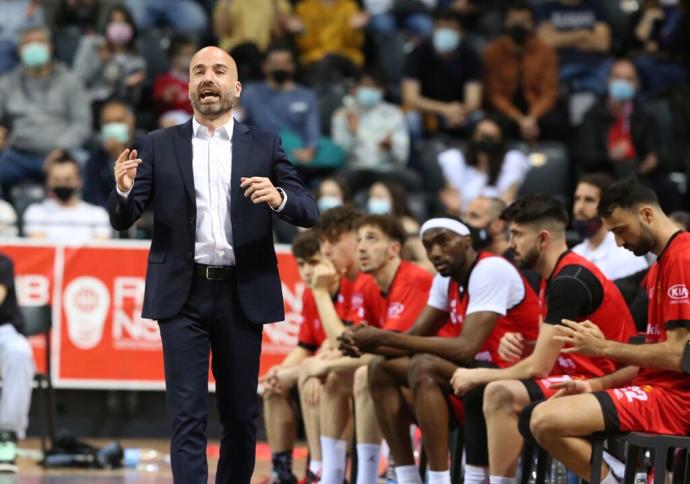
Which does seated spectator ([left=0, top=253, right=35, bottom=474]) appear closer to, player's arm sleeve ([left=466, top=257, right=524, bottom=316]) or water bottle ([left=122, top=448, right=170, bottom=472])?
water bottle ([left=122, top=448, right=170, bottom=472])

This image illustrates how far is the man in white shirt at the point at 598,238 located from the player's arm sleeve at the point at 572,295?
2094 millimetres

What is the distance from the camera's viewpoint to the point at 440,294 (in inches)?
303

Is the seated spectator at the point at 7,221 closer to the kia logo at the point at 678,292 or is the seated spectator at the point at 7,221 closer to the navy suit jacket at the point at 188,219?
the navy suit jacket at the point at 188,219

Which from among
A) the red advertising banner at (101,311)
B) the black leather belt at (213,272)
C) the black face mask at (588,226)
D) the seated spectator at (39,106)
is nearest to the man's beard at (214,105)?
the black leather belt at (213,272)

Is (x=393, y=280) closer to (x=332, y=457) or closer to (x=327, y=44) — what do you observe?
(x=332, y=457)

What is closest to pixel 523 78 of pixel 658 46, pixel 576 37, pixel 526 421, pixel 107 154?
pixel 576 37

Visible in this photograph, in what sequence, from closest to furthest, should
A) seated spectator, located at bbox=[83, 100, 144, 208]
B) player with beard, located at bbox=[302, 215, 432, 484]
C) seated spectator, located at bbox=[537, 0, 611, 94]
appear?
player with beard, located at bbox=[302, 215, 432, 484] < seated spectator, located at bbox=[83, 100, 144, 208] < seated spectator, located at bbox=[537, 0, 611, 94]

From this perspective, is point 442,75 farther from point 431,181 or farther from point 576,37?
point 576,37

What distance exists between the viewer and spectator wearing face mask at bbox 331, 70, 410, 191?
43.9ft

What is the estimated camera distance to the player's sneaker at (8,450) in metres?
9.50

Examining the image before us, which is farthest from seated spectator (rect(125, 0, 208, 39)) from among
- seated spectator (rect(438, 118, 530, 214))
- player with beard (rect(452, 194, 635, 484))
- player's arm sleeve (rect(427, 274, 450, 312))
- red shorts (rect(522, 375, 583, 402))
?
red shorts (rect(522, 375, 583, 402))

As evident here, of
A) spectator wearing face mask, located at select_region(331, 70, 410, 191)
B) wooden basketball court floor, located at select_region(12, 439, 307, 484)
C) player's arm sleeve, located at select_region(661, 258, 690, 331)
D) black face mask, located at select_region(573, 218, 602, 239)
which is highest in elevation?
spectator wearing face mask, located at select_region(331, 70, 410, 191)

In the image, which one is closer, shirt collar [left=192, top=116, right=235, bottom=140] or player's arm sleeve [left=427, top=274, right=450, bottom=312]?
shirt collar [left=192, top=116, right=235, bottom=140]

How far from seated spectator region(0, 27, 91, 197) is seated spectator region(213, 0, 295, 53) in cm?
188
